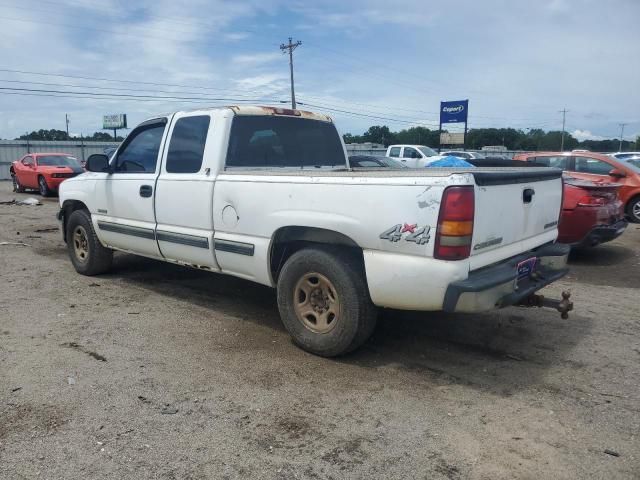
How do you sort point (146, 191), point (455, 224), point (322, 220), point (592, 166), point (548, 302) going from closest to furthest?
point (455, 224)
point (322, 220)
point (548, 302)
point (146, 191)
point (592, 166)

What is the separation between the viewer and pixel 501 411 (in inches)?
130

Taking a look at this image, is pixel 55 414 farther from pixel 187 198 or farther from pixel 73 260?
pixel 73 260

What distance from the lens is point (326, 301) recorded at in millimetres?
4051

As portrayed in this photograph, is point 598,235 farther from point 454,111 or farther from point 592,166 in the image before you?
point 454,111

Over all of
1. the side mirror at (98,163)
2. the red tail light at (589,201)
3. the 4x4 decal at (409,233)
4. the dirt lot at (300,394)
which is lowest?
the dirt lot at (300,394)

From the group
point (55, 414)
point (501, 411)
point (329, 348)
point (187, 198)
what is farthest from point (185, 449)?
point (187, 198)

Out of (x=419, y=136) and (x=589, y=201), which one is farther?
(x=419, y=136)

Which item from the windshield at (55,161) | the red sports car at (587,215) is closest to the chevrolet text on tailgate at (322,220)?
the red sports car at (587,215)

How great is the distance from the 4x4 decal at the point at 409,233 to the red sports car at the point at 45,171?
17322 mm

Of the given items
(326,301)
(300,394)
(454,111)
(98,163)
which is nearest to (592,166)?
(326,301)

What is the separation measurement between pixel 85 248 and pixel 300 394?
14.4 ft

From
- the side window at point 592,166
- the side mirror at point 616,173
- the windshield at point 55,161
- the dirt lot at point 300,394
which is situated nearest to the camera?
the dirt lot at point 300,394

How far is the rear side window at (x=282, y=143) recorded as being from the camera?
4.80 meters

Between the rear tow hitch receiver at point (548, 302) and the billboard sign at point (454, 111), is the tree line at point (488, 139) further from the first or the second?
the rear tow hitch receiver at point (548, 302)
